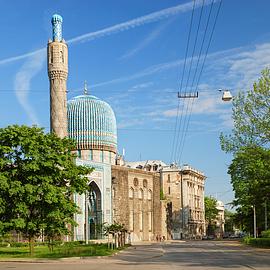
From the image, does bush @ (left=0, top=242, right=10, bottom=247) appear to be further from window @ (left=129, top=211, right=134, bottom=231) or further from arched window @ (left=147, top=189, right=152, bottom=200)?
arched window @ (left=147, top=189, right=152, bottom=200)

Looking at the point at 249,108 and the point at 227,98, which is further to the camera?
the point at 249,108

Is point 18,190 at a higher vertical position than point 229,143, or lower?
lower

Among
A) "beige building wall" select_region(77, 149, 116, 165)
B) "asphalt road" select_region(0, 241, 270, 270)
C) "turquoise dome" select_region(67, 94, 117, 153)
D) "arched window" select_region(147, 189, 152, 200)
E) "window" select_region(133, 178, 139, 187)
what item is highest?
"turquoise dome" select_region(67, 94, 117, 153)

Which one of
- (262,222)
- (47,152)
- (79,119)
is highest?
(79,119)

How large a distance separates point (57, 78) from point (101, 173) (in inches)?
662

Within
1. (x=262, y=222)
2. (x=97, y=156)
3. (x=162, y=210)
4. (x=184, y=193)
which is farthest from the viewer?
(x=184, y=193)

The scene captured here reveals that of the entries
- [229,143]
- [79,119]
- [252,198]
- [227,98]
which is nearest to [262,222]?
[252,198]

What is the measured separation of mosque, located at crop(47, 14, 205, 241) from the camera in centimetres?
6925

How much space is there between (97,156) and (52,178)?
153 ft

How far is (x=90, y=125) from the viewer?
85.1 meters

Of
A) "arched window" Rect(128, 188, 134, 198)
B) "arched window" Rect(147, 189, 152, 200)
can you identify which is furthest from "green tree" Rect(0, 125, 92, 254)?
"arched window" Rect(147, 189, 152, 200)

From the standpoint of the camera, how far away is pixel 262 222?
73.8m

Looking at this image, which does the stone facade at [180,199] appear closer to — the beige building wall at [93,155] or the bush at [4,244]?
the beige building wall at [93,155]

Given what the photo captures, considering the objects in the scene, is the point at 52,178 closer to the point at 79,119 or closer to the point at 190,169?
the point at 79,119
